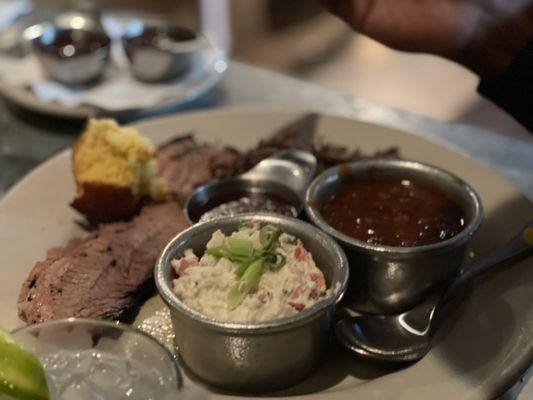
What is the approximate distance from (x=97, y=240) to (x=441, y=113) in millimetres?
4310

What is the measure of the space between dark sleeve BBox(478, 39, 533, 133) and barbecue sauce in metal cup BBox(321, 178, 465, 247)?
558 mm

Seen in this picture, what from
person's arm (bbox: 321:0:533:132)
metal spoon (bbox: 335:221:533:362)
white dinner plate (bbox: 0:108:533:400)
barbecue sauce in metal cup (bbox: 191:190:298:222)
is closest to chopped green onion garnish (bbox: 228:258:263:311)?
white dinner plate (bbox: 0:108:533:400)

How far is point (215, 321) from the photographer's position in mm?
1917

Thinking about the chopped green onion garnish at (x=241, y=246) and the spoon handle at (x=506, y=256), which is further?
the spoon handle at (x=506, y=256)

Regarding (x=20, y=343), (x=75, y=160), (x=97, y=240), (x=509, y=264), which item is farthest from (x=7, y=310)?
(x=509, y=264)

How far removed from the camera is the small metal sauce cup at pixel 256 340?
1.93 m

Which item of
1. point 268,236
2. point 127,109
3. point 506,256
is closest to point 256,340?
point 268,236

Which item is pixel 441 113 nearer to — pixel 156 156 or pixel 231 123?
pixel 231 123

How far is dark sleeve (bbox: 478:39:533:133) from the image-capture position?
8.92ft

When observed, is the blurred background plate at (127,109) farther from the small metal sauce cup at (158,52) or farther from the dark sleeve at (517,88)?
the dark sleeve at (517,88)

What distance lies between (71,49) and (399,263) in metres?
2.46

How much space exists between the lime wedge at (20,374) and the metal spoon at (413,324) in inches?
37.4

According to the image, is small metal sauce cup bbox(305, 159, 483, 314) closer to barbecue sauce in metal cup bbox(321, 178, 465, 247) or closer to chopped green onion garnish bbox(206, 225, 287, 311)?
barbecue sauce in metal cup bbox(321, 178, 465, 247)

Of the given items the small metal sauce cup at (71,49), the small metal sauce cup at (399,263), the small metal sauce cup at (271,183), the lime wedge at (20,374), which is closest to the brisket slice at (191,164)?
the small metal sauce cup at (271,183)
